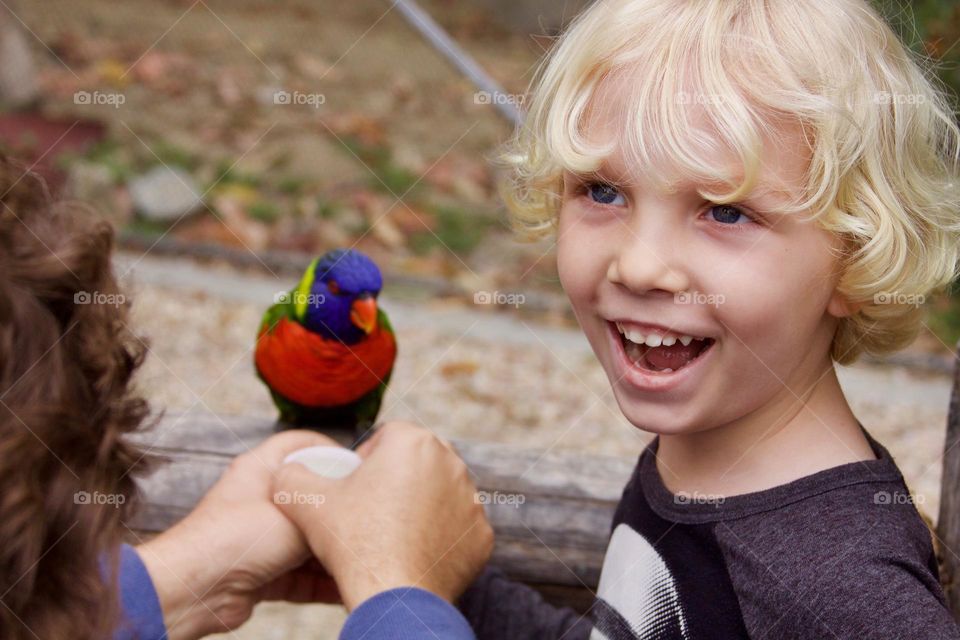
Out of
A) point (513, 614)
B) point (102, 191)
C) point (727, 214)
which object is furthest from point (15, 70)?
point (727, 214)

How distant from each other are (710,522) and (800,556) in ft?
0.36

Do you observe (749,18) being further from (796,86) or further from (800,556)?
(800,556)

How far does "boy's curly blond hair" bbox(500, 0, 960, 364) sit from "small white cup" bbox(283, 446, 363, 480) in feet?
1.50

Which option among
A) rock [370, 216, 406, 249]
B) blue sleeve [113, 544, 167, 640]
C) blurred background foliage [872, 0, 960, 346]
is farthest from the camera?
rock [370, 216, 406, 249]

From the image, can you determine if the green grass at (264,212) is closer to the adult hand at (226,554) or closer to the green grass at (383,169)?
the green grass at (383,169)

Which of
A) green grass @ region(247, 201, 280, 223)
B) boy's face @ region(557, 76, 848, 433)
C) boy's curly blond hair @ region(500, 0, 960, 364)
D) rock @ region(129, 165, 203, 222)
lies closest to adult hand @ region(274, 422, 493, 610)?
boy's face @ region(557, 76, 848, 433)

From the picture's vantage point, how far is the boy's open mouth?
0.91 meters

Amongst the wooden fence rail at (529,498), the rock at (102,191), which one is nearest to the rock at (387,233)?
the rock at (102,191)

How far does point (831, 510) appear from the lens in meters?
0.84

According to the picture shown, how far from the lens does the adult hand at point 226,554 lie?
108 centimetres

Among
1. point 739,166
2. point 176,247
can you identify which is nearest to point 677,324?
point 739,166

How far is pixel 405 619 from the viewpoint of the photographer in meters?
0.93

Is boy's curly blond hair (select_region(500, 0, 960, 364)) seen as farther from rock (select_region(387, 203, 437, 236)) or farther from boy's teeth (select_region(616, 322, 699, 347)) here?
rock (select_region(387, 203, 437, 236))

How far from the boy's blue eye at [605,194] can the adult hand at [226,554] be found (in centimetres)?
50
